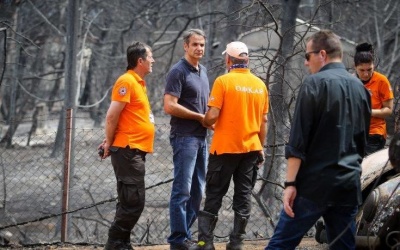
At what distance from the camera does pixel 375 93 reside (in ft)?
25.0

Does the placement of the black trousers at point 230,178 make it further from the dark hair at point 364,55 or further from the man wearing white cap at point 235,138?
the dark hair at point 364,55

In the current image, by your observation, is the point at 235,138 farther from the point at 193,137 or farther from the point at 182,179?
the point at 182,179

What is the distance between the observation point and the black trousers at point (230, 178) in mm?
6559

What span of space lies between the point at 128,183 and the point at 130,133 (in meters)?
0.45

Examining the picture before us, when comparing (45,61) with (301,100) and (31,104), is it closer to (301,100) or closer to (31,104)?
(31,104)

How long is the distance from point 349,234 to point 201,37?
8.78ft

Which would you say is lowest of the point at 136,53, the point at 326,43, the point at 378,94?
the point at 378,94

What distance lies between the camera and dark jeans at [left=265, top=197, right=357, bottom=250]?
4.77 metres

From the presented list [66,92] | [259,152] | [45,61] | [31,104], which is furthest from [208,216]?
[45,61]

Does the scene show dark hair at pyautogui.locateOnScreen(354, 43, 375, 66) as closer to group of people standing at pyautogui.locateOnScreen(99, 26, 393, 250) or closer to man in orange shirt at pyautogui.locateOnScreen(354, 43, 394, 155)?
man in orange shirt at pyautogui.locateOnScreen(354, 43, 394, 155)

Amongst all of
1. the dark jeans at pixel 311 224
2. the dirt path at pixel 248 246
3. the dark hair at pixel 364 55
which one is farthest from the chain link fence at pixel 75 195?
the dark jeans at pixel 311 224

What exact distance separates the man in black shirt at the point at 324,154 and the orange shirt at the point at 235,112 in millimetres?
1697

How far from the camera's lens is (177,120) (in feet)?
22.3

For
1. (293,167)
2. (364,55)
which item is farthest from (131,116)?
(364,55)
